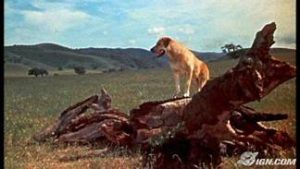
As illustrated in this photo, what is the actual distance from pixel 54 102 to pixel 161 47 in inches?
18.4

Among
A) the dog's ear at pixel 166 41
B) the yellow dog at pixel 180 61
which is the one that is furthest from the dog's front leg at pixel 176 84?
the dog's ear at pixel 166 41

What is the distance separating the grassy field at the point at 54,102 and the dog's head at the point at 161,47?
71 millimetres

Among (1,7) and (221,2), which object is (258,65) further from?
(1,7)

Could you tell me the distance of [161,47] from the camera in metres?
2.19

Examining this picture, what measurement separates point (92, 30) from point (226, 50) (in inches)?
20.6

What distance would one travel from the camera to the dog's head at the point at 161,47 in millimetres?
2182

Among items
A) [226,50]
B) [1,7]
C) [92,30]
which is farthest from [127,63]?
[1,7]

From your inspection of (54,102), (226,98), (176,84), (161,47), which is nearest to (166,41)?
(161,47)

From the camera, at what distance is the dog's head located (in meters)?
2.18

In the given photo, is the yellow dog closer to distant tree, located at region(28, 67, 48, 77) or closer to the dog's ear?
the dog's ear

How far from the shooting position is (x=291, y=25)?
2.09m

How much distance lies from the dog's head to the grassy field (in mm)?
71

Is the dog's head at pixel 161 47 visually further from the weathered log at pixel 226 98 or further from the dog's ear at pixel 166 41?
the weathered log at pixel 226 98

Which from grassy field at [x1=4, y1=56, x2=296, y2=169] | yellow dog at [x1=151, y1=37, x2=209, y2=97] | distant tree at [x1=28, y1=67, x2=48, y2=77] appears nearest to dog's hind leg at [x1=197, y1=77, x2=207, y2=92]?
yellow dog at [x1=151, y1=37, x2=209, y2=97]
